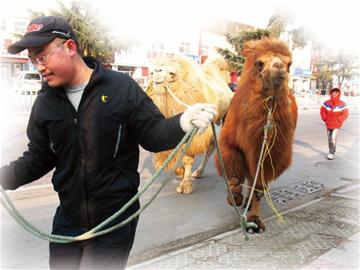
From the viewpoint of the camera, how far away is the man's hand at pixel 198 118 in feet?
6.79

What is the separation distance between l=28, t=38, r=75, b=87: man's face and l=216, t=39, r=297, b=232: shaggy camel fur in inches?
81.3

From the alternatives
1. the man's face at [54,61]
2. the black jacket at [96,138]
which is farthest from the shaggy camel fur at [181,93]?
the man's face at [54,61]

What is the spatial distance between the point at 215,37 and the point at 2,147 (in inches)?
1359

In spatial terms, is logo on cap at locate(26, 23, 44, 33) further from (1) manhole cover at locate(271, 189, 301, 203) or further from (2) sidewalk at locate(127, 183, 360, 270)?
(1) manhole cover at locate(271, 189, 301, 203)

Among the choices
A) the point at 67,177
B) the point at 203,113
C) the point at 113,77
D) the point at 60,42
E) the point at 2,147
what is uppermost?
the point at 60,42

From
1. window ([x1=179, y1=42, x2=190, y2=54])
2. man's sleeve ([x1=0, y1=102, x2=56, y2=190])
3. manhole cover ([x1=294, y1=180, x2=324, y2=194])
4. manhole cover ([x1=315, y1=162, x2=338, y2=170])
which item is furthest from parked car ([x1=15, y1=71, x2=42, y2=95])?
man's sleeve ([x1=0, y1=102, x2=56, y2=190])

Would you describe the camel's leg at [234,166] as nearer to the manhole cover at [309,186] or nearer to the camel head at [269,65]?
the camel head at [269,65]

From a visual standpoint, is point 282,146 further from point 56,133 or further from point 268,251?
point 56,133

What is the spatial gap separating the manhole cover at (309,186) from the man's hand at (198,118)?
4.75 metres

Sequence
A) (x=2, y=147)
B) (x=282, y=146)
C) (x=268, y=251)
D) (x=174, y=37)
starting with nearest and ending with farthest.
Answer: (x=268, y=251)
(x=282, y=146)
(x=2, y=147)
(x=174, y=37)

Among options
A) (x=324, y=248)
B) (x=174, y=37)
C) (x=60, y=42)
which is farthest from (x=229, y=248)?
(x=174, y=37)

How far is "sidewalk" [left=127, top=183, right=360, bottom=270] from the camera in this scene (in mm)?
3553

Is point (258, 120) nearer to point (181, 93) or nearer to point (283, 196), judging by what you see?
point (181, 93)

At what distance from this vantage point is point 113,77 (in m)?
2.29
